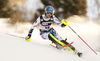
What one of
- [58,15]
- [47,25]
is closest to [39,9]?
[58,15]

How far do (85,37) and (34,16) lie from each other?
4.15m

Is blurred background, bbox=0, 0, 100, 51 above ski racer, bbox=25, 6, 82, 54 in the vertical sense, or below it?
above

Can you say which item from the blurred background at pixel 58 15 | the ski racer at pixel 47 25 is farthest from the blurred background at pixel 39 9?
the ski racer at pixel 47 25

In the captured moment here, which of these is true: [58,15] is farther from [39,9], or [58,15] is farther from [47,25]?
[47,25]

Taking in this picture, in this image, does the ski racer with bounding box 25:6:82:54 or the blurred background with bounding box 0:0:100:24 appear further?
the blurred background with bounding box 0:0:100:24

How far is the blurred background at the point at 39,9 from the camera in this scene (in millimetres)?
10078

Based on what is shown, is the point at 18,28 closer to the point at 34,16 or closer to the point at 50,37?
the point at 34,16

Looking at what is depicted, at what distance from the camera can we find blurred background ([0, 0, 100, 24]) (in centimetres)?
1008

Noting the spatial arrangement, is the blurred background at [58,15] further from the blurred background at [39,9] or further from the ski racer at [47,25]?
the ski racer at [47,25]

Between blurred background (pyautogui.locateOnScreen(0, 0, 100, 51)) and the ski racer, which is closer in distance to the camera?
the ski racer

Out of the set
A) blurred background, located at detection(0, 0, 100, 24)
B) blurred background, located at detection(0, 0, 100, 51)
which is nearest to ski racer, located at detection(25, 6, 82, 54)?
blurred background, located at detection(0, 0, 100, 51)

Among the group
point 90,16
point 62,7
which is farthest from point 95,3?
point 62,7

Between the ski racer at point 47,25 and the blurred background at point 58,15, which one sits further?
the blurred background at point 58,15

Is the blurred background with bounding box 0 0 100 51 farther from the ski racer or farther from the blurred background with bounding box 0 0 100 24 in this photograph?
the ski racer
